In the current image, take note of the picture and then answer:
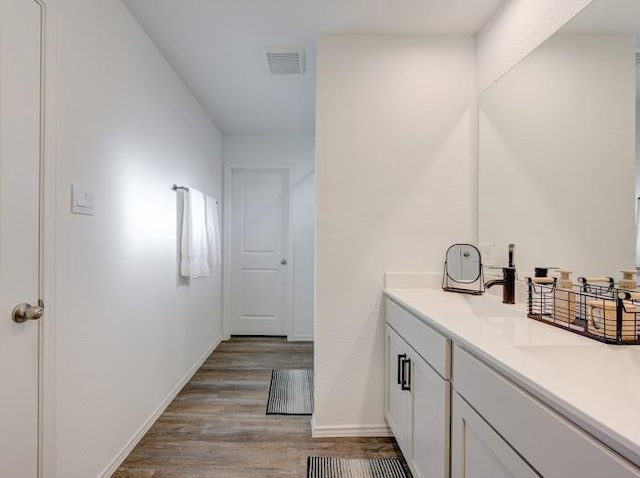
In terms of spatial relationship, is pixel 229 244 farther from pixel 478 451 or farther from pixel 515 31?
pixel 478 451

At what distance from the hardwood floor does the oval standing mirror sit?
3.18ft

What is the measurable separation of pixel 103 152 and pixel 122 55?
1.89 feet

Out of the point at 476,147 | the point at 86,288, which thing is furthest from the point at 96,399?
the point at 476,147

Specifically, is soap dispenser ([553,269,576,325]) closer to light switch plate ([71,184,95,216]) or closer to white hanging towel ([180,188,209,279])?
light switch plate ([71,184,95,216])

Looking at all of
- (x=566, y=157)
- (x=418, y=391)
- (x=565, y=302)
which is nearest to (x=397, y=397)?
(x=418, y=391)

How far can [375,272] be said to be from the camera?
218 cm

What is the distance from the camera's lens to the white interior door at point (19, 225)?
1149 mm

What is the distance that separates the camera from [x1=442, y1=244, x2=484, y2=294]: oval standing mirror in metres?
2.07

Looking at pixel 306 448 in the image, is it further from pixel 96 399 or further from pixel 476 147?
pixel 476 147

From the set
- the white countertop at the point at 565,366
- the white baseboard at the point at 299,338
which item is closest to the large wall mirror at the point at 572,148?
the white countertop at the point at 565,366

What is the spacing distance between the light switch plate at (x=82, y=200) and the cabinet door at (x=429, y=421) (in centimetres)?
153

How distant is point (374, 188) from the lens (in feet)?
7.14

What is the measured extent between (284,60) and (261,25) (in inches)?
15.9

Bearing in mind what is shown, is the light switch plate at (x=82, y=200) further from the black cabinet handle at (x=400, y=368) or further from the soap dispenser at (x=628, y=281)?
the soap dispenser at (x=628, y=281)
